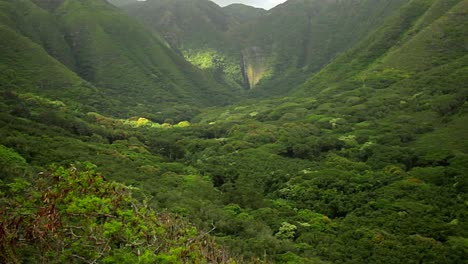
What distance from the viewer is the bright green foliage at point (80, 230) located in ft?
59.5

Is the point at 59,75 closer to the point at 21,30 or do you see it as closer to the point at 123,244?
the point at 21,30

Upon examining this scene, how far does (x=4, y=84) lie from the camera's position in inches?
5059

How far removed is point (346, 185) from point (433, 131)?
39.7 metres

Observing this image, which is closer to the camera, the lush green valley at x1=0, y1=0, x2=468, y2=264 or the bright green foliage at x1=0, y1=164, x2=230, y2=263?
the bright green foliage at x1=0, y1=164, x2=230, y2=263

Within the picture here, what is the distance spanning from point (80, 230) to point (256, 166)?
69615 millimetres

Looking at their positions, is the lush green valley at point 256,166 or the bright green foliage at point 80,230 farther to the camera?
the lush green valley at point 256,166

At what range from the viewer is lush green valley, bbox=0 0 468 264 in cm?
2166

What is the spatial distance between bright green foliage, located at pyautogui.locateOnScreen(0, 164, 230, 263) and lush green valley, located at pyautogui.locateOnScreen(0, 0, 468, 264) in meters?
0.10

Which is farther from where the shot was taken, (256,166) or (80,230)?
(256,166)

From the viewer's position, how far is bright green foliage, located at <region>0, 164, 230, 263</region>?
18.1 meters

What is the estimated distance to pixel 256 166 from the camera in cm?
9144

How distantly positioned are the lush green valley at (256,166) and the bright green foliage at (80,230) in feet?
0.33

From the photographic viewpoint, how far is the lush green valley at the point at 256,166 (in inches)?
853

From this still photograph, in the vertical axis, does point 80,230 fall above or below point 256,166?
above
